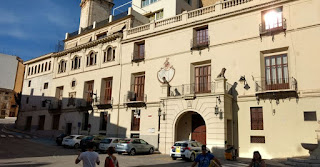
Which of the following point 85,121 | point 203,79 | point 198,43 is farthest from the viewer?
point 85,121

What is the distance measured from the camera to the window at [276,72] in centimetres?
2127

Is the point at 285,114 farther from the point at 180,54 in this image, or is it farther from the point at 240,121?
the point at 180,54

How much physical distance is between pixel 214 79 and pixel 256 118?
4714 mm

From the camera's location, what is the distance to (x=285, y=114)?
20.3 metres

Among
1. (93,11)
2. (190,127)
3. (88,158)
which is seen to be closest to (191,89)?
(190,127)

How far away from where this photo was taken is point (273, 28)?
2219cm

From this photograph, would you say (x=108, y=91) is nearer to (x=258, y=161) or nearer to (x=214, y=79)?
(x=214, y=79)

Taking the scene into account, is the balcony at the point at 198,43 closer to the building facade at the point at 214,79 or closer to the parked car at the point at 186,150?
the building facade at the point at 214,79

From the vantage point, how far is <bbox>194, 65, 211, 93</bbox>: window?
25.0 metres

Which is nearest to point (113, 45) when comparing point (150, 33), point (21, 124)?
point (150, 33)

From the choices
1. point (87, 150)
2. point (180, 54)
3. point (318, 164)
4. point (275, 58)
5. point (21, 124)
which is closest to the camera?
point (87, 150)

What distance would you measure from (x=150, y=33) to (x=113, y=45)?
623 centimetres

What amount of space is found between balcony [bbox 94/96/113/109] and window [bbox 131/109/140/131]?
3687 mm

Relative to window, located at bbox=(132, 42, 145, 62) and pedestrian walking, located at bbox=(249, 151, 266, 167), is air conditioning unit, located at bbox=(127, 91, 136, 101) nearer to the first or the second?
window, located at bbox=(132, 42, 145, 62)
